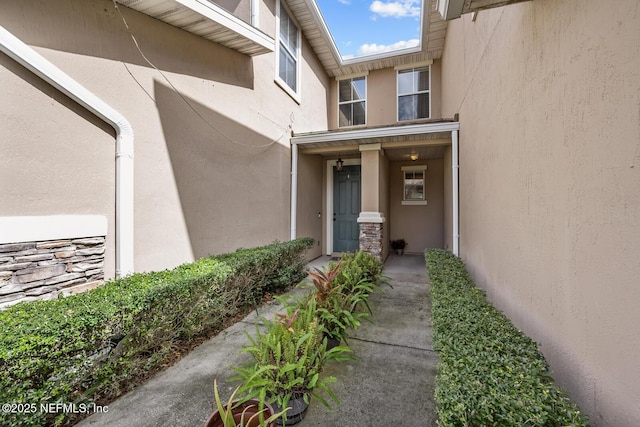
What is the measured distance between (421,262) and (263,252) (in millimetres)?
4534

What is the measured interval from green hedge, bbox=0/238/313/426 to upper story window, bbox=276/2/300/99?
4.67 m

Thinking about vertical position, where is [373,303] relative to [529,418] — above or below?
below

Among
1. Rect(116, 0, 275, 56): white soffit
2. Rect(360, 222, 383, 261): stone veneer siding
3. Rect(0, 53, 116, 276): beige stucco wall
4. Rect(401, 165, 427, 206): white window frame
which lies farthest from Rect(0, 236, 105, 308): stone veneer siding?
Rect(401, 165, 427, 206): white window frame

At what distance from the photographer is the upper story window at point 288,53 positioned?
5988 mm

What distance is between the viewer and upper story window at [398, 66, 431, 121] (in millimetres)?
8133

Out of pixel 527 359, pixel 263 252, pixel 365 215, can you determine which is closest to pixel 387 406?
pixel 527 359

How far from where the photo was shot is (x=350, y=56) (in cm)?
814

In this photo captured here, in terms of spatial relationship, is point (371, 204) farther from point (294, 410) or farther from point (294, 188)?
point (294, 410)

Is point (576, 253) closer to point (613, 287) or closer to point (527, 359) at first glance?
point (613, 287)

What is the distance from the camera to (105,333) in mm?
2008

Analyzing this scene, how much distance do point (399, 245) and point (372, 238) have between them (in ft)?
7.35

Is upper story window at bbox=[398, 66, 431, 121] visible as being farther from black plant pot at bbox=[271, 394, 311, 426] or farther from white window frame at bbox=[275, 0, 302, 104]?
black plant pot at bbox=[271, 394, 311, 426]

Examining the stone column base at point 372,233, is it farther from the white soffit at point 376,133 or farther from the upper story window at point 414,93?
the upper story window at point 414,93

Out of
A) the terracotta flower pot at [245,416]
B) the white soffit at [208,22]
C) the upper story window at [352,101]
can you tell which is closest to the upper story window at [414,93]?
the upper story window at [352,101]
